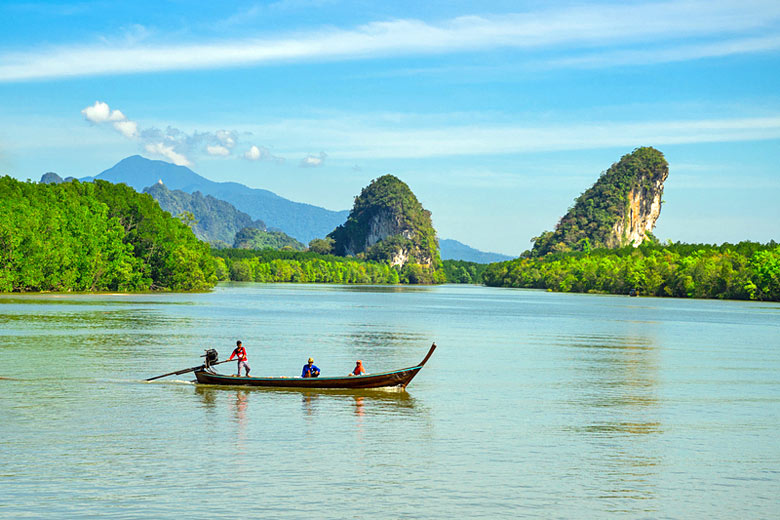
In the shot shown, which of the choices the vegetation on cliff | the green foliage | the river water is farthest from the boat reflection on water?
the green foliage

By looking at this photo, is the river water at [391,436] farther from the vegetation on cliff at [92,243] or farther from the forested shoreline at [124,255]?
the forested shoreline at [124,255]

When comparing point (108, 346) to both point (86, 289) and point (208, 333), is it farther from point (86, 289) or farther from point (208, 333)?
point (86, 289)

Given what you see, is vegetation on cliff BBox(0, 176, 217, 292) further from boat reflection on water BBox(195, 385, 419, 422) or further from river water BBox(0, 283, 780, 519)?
boat reflection on water BBox(195, 385, 419, 422)

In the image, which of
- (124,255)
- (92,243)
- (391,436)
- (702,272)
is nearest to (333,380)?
(391,436)

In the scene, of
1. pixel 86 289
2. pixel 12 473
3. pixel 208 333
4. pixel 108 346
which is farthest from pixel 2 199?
pixel 12 473

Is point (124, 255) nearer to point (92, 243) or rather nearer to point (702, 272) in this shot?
point (92, 243)

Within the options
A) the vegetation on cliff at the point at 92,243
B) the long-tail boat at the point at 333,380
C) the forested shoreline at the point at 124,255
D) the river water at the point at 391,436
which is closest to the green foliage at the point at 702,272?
the forested shoreline at the point at 124,255

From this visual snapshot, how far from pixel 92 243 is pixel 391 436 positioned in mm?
96172

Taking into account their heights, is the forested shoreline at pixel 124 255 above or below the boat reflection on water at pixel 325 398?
above

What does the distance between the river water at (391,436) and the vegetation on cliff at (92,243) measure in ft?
182

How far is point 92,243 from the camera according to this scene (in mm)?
111875

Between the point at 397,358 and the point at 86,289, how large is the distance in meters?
84.9

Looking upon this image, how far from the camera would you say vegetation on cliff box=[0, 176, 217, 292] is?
3986 inches

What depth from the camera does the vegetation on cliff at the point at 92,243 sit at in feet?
332
